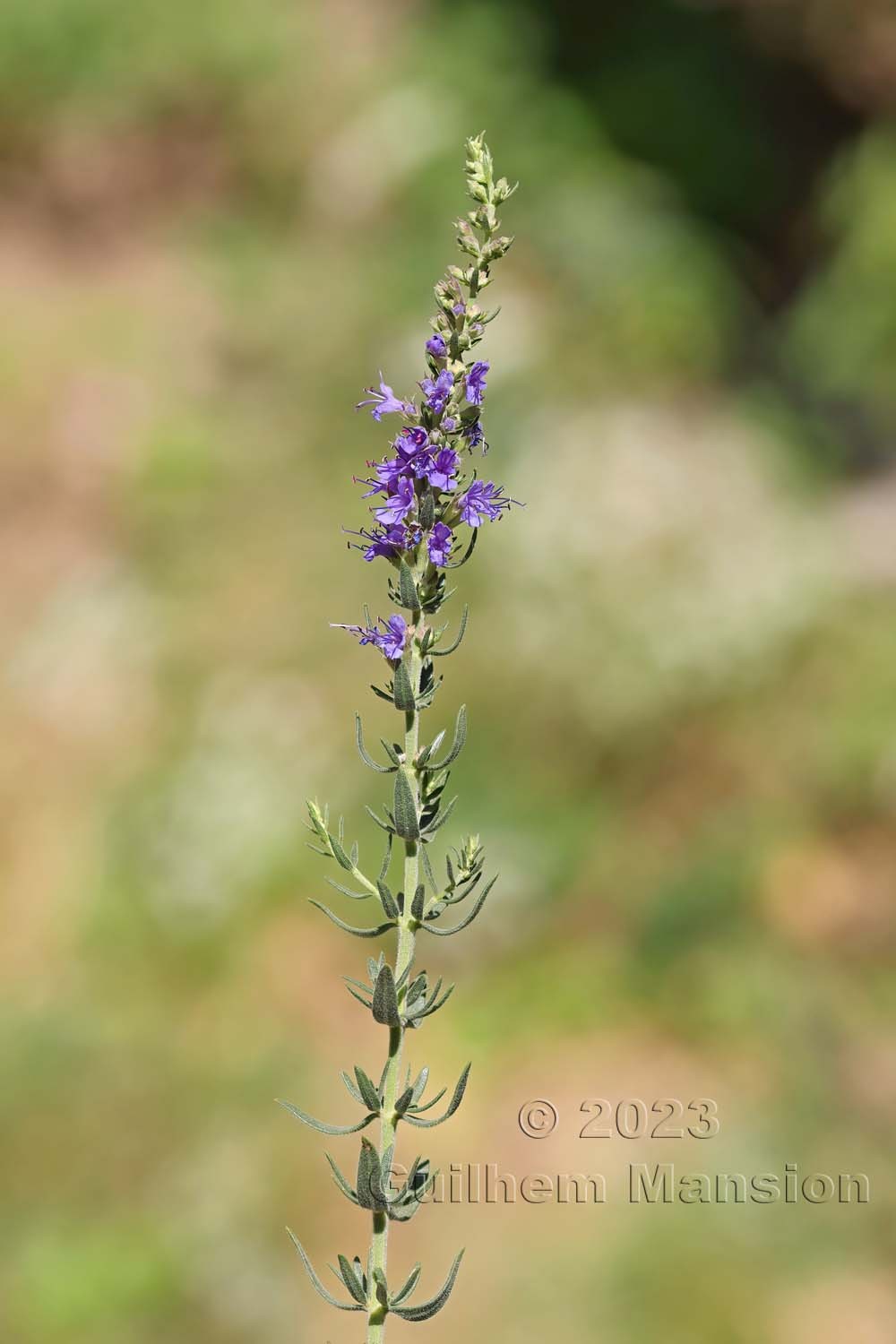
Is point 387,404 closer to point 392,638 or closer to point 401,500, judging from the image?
point 401,500

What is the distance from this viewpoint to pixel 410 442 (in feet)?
7.22

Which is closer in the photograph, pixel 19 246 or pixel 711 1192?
pixel 711 1192

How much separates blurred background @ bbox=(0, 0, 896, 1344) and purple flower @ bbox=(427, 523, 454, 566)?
4949 millimetres

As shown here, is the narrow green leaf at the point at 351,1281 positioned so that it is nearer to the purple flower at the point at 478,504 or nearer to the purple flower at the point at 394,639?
the purple flower at the point at 394,639

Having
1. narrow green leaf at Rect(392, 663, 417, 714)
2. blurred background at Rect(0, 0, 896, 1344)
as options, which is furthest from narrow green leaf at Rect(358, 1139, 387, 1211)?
blurred background at Rect(0, 0, 896, 1344)

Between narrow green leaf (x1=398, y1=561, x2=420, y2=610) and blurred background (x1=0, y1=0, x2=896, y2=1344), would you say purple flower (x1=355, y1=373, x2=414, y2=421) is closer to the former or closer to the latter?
narrow green leaf (x1=398, y1=561, x2=420, y2=610)

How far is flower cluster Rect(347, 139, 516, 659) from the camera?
218cm

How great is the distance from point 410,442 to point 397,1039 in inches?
34.7

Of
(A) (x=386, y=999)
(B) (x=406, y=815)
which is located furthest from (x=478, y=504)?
(A) (x=386, y=999)

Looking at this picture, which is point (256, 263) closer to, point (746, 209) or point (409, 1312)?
point (746, 209)

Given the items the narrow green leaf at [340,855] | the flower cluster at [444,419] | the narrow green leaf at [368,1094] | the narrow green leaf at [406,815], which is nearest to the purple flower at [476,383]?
the flower cluster at [444,419]

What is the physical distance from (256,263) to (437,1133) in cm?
1037

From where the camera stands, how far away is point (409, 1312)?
2082mm

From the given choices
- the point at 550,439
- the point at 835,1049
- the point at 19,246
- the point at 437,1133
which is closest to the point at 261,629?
the point at 550,439
